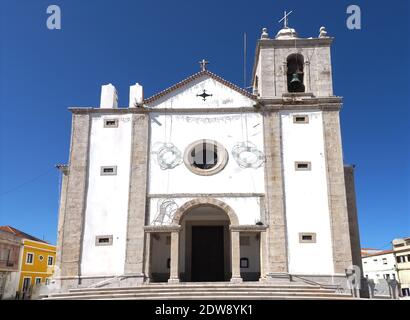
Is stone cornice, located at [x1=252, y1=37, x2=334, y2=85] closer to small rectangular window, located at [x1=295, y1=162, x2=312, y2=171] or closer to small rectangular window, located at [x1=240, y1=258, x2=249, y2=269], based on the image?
small rectangular window, located at [x1=295, y1=162, x2=312, y2=171]

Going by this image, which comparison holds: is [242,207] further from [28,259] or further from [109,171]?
[28,259]

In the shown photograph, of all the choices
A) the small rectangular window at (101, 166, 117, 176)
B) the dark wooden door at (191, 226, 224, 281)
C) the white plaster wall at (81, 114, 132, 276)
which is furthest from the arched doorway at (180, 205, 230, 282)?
the small rectangular window at (101, 166, 117, 176)

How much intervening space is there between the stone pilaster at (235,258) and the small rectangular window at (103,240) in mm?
4983

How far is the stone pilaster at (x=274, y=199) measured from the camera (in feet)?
49.5

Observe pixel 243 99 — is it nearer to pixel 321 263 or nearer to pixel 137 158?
pixel 137 158

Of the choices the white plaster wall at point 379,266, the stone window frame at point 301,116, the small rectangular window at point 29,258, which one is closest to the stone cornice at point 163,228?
the stone window frame at point 301,116

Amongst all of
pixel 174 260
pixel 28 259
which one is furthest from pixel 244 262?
pixel 28 259

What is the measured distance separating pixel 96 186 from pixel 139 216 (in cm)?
234

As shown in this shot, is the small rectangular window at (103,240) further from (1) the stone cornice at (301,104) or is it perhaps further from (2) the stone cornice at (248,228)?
(1) the stone cornice at (301,104)

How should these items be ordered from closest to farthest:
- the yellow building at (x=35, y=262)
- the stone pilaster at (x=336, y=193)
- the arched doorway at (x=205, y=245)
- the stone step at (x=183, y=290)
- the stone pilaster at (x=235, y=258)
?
the stone step at (x=183, y=290), the stone pilaster at (x=235, y=258), the stone pilaster at (x=336, y=193), the arched doorway at (x=205, y=245), the yellow building at (x=35, y=262)

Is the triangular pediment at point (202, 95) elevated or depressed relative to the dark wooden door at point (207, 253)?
elevated

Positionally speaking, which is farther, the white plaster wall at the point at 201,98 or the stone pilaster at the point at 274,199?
the white plaster wall at the point at 201,98

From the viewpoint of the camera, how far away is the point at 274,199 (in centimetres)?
1581

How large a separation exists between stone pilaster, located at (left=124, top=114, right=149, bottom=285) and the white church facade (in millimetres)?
43
